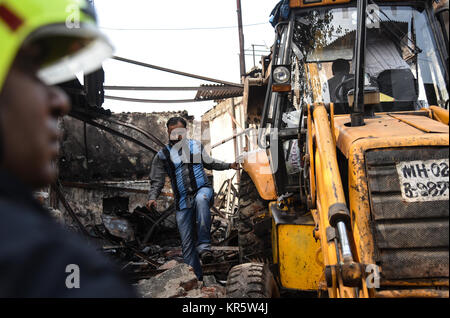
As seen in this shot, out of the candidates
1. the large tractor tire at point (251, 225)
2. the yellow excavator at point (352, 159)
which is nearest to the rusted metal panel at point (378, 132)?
the yellow excavator at point (352, 159)

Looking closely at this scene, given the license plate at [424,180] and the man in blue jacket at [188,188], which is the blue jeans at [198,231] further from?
the license plate at [424,180]

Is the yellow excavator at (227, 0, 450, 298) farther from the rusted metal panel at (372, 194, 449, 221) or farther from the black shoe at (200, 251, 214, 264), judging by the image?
the black shoe at (200, 251, 214, 264)

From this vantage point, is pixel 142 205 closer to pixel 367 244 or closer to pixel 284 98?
pixel 284 98

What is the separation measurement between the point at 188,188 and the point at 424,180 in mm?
3181

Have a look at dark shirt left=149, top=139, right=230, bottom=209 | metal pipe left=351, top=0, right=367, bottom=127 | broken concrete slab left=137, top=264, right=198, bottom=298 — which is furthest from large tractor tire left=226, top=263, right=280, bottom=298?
dark shirt left=149, top=139, right=230, bottom=209

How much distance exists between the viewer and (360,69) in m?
2.92

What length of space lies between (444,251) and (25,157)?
6.95 feet

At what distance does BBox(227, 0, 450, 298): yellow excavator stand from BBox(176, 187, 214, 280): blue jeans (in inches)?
15.3

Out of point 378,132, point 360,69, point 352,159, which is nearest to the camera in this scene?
point 352,159

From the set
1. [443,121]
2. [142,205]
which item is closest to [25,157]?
[443,121]

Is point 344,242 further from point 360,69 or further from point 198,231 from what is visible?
point 198,231

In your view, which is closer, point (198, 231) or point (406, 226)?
point (406, 226)

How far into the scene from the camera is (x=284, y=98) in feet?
14.2

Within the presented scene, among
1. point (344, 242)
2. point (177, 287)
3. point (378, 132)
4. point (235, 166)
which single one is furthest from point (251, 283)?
point (235, 166)
